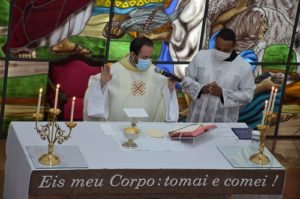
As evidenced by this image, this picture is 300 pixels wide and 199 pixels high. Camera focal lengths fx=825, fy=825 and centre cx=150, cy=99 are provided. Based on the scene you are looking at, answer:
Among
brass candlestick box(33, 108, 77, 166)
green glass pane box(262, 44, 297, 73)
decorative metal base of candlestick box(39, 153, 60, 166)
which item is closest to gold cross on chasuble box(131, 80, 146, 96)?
brass candlestick box(33, 108, 77, 166)

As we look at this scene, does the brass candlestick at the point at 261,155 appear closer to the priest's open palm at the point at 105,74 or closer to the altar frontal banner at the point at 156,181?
the altar frontal banner at the point at 156,181

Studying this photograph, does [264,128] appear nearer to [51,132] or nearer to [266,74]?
[51,132]

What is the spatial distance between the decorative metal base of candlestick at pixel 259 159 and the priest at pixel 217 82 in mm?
1498

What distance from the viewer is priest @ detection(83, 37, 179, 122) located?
753 centimetres

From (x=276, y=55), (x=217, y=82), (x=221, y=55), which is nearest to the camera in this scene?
(x=221, y=55)

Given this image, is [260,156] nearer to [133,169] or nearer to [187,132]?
[187,132]

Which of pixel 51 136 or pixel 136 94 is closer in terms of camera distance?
pixel 51 136

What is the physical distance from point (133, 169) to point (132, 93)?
1610 mm

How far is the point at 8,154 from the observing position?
6949 millimetres

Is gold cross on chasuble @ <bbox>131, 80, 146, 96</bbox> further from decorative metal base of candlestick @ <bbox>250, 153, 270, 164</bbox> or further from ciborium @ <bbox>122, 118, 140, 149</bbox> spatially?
decorative metal base of candlestick @ <bbox>250, 153, 270, 164</bbox>

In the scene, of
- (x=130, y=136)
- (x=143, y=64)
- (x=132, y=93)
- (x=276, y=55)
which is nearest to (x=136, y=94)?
(x=132, y=93)

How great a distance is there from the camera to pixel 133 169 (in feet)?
20.7

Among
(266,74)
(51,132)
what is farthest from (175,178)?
(266,74)

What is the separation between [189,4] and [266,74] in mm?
1341
